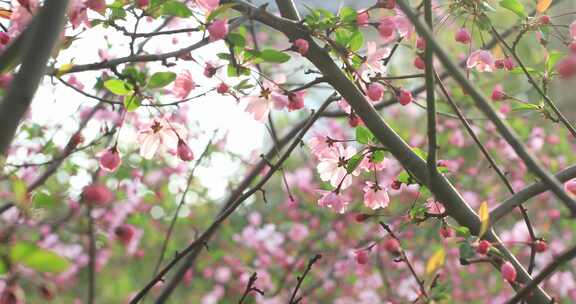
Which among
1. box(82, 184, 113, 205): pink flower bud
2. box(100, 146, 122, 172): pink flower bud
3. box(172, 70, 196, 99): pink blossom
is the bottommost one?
box(82, 184, 113, 205): pink flower bud

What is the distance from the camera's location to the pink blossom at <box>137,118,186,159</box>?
1507 millimetres

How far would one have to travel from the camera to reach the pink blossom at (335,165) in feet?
4.98

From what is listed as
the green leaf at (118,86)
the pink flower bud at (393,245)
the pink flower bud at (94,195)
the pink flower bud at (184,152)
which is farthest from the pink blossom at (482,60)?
the pink flower bud at (94,195)

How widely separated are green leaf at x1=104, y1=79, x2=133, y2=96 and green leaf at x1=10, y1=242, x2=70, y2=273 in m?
0.60

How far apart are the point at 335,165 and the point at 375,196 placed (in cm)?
12

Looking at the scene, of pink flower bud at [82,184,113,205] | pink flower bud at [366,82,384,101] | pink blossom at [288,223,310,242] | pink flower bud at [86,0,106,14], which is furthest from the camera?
pink blossom at [288,223,310,242]

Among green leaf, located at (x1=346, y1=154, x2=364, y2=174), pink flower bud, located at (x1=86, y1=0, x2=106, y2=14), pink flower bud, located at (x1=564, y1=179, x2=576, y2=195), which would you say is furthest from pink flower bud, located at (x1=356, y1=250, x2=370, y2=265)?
pink flower bud, located at (x1=86, y1=0, x2=106, y2=14)

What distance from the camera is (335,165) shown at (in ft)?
5.04

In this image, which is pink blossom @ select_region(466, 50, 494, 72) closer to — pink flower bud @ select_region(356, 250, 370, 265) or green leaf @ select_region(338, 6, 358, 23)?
green leaf @ select_region(338, 6, 358, 23)

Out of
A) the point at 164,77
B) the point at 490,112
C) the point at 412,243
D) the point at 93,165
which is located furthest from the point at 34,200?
the point at 412,243

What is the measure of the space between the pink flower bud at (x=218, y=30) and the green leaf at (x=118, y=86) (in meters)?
0.20

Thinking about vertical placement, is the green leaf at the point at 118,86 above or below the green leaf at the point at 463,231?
above

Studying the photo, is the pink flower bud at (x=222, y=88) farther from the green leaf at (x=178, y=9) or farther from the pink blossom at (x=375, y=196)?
the pink blossom at (x=375, y=196)

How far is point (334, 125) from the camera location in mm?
3977
